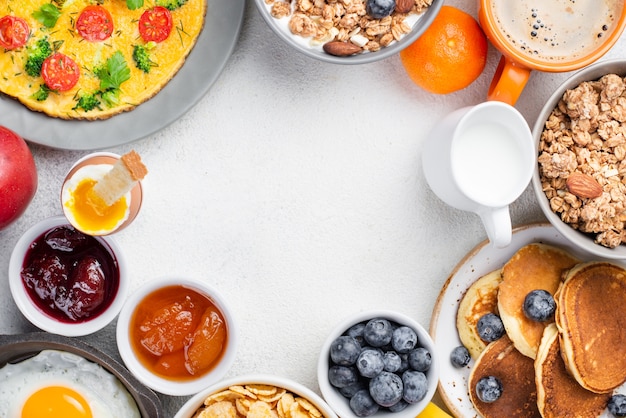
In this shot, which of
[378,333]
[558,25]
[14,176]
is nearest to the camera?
[14,176]

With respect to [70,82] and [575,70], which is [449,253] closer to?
[575,70]

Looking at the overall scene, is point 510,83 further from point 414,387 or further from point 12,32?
point 12,32

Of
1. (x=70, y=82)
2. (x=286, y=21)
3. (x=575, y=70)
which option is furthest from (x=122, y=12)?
(x=575, y=70)

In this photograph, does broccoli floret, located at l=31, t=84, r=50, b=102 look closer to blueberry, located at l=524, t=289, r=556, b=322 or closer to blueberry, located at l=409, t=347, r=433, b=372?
blueberry, located at l=409, t=347, r=433, b=372

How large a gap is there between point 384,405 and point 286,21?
886mm

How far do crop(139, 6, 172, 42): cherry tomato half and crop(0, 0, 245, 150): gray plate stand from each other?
0.26 feet

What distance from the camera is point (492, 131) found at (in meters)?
2.02

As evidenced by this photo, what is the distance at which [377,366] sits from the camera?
1.95 m

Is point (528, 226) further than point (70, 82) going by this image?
Yes

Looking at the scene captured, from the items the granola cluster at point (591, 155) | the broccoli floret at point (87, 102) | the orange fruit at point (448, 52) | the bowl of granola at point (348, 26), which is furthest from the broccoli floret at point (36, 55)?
the granola cluster at point (591, 155)

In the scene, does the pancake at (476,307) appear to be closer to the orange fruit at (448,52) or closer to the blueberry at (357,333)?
the blueberry at (357,333)

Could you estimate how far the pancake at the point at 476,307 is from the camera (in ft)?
6.95

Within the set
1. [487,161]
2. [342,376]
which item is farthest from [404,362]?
[487,161]

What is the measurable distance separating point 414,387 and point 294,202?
53 centimetres
